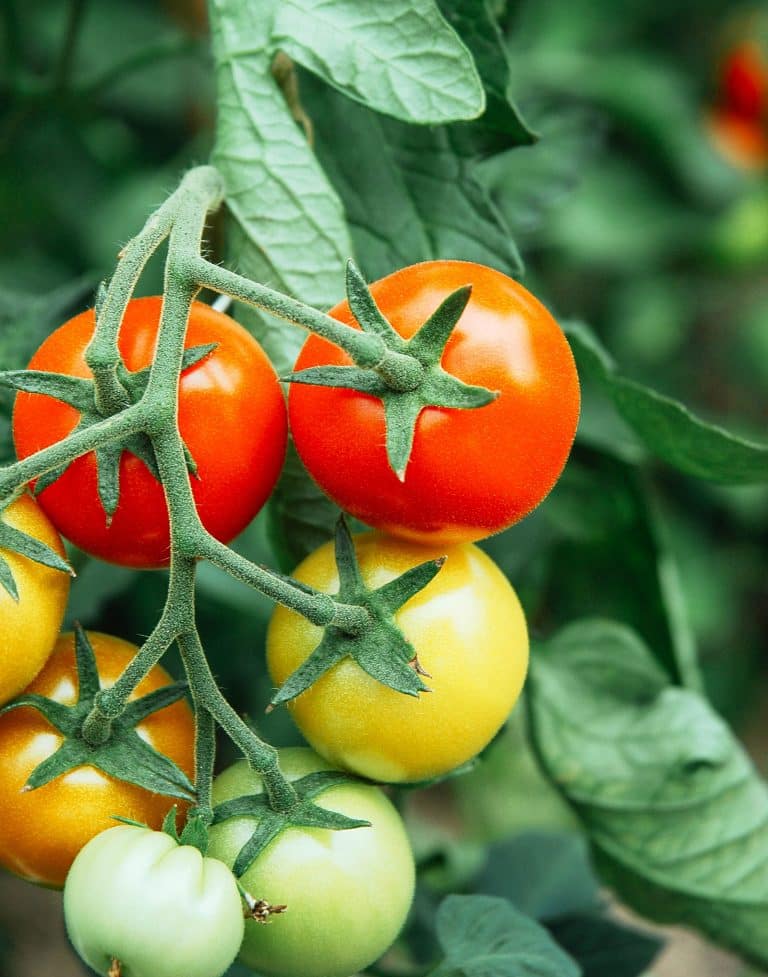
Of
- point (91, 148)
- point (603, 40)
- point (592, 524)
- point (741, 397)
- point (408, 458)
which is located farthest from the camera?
point (741, 397)

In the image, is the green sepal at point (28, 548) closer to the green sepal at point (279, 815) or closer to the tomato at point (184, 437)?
the tomato at point (184, 437)

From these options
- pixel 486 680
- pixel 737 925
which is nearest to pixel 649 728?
pixel 737 925

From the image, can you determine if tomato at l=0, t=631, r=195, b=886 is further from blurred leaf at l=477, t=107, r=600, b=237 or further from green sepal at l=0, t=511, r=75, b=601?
blurred leaf at l=477, t=107, r=600, b=237

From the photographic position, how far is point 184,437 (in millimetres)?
491

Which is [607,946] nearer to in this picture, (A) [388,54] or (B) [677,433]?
(B) [677,433]

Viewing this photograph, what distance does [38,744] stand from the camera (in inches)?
19.7

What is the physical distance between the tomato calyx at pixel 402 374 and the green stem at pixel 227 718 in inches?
4.8

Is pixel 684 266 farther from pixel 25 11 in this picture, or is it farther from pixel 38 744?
pixel 38 744

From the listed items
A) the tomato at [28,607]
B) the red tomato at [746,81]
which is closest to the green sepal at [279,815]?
the tomato at [28,607]

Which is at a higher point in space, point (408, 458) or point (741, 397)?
point (408, 458)

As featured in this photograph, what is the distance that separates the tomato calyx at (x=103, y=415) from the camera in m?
0.47

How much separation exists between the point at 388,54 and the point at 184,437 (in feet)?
0.78

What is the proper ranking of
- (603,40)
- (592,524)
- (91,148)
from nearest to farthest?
(592,524) < (91,148) < (603,40)

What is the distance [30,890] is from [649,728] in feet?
2.79
